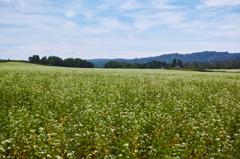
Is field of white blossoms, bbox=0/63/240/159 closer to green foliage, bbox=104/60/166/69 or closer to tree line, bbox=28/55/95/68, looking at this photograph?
tree line, bbox=28/55/95/68

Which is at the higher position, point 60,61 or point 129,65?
point 60,61

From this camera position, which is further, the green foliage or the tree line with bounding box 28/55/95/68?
the green foliage

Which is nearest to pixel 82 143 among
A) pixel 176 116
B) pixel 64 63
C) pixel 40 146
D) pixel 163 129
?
pixel 40 146

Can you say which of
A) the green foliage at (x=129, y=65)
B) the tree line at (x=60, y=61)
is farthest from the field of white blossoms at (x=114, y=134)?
the green foliage at (x=129, y=65)

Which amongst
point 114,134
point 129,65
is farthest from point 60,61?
point 114,134

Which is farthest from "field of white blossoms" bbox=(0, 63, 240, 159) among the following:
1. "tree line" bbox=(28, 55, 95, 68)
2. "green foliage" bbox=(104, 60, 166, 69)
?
"green foliage" bbox=(104, 60, 166, 69)

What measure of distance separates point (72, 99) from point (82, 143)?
5486mm

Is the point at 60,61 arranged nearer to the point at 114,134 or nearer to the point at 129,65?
the point at 129,65

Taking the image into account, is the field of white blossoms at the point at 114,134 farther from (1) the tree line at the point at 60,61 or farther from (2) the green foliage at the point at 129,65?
(2) the green foliage at the point at 129,65

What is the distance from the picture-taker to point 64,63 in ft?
430

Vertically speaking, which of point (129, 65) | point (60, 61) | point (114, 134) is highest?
point (60, 61)

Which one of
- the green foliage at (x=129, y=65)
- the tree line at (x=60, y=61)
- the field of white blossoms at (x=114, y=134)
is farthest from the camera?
the green foliage at (x=129, y=65)

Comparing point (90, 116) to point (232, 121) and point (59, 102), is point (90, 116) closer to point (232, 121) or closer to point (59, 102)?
point (59, 102)

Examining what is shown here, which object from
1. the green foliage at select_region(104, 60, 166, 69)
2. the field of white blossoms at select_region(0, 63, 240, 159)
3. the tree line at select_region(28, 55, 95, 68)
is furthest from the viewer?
the green foliage at select_region(104, 60, 166, 69)
